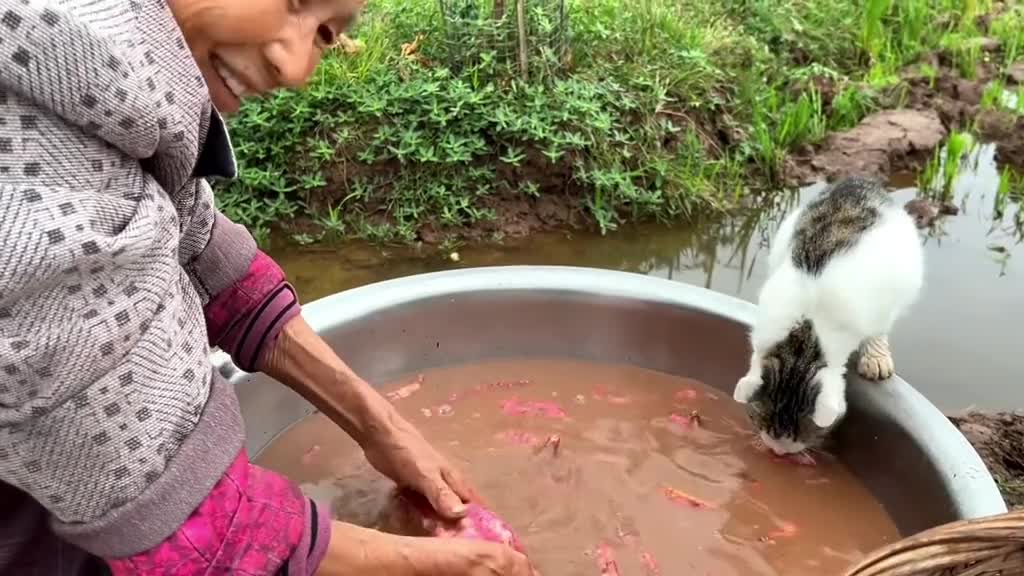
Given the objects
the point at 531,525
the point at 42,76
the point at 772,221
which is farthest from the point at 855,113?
the point at 42,76

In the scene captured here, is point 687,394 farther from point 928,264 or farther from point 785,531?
point 928,264

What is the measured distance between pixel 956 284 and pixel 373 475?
257 centimetres

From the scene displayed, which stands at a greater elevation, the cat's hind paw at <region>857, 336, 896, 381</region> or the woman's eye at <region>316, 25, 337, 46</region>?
the woman's eye at <region>316, 25, 337, 46</region>

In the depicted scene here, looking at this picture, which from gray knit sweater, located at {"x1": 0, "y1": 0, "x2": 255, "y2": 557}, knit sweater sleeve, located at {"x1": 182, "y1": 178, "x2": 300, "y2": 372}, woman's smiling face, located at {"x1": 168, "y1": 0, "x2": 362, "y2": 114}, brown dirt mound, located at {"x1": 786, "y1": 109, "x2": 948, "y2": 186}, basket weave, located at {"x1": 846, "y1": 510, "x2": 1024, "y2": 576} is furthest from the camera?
brown dirt mound, located at {"x1": 786, "y1": 109, "x2": 948, "y2": 186}

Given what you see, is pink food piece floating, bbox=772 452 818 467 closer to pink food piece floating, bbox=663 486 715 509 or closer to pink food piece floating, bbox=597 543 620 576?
pink food piece floating, bbox=663 486 715 509

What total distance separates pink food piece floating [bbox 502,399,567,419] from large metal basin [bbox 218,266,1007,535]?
207 millimetres

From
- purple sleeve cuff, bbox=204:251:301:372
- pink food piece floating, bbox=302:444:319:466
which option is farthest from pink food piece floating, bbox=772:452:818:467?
purple sleeve cuff, bbox=204:251:301:372

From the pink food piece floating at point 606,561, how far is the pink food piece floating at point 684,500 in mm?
234

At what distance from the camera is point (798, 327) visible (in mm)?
2336

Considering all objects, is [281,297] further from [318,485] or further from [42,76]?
[42,76]

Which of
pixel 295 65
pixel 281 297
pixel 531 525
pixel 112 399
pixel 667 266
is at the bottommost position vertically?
pixel 667 266

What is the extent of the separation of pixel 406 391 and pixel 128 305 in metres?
1.48

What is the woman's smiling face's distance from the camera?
1.12m

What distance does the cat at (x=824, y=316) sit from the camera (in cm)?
224
